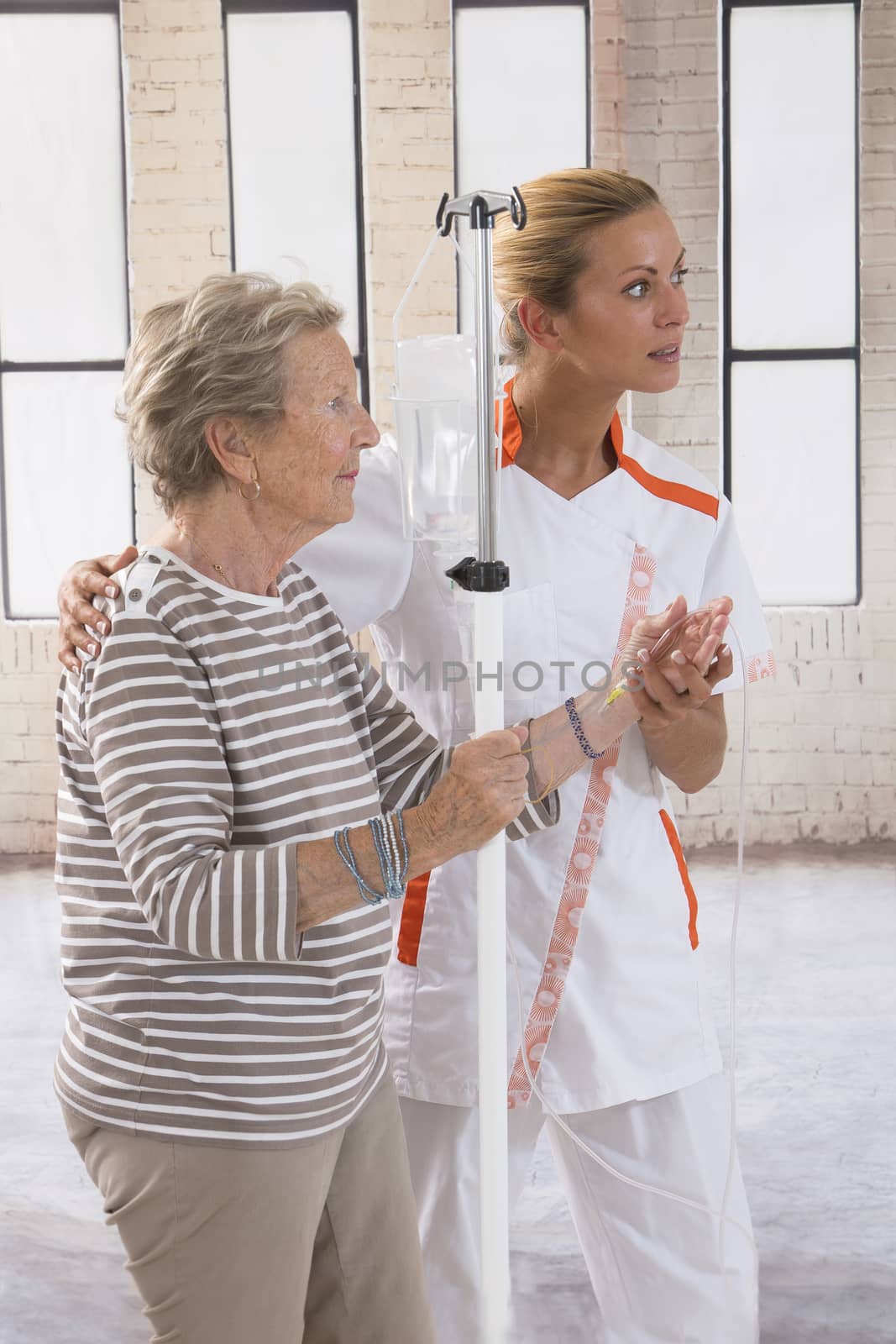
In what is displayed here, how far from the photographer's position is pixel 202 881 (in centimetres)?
100

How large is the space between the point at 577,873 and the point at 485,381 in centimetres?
64

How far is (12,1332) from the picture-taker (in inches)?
80.5

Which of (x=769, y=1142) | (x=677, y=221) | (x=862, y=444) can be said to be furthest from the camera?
(x=862, y=444)

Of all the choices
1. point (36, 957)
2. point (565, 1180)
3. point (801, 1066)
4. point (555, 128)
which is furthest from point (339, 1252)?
point (555, 128)

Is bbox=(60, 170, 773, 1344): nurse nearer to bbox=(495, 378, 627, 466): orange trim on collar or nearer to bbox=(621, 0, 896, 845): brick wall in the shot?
bbox=(495, 378, 627, 466): orange trim on collar

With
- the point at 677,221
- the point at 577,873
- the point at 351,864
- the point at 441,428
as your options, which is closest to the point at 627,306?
the point at 441,428

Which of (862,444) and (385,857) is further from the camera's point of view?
(862,444)

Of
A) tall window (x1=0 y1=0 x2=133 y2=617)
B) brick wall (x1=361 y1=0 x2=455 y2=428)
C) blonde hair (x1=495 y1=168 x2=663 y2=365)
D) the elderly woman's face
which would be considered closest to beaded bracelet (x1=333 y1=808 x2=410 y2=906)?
the elderly woman's face

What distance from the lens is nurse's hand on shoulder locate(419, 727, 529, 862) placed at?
1048 millimetres

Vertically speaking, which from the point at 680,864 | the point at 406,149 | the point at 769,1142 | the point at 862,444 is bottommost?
the point at 769,1142

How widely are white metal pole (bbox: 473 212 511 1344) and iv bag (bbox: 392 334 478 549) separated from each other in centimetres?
9

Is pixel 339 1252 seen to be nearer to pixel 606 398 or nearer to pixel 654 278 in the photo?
pixel 606 398

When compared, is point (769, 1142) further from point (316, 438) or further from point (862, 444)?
point (862, 444)

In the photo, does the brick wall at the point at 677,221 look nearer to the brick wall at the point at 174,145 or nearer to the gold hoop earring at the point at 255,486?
the brick wall at the point at 174,145
